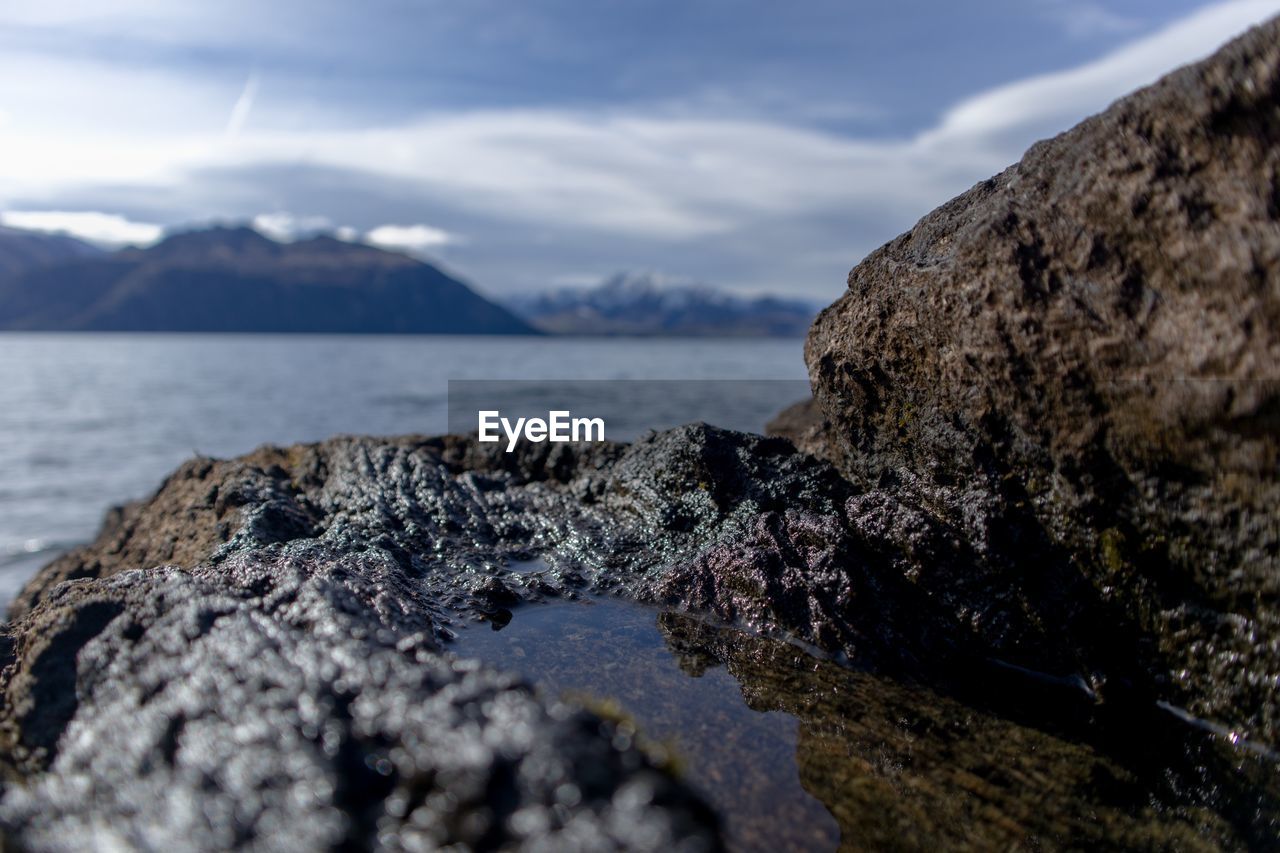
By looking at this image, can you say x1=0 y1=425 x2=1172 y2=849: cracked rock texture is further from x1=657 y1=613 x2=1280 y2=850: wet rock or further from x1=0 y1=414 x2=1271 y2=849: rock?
x1=657 y1=613 x2=1280 y2=850: wet rock

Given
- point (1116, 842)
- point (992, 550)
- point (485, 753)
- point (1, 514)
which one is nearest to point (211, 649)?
point (485, 753)

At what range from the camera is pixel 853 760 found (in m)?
4.42

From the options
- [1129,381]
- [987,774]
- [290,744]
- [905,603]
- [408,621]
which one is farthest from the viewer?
[905,603]

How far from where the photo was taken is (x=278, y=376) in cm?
6362

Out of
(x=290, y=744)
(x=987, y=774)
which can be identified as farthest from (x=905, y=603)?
(x=290, y=744)

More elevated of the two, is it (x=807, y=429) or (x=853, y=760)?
(x=807, y=429)

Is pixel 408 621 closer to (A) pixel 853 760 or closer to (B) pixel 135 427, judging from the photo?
(A) pixel 853 760

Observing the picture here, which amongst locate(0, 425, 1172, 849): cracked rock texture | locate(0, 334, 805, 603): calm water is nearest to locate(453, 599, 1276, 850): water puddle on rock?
locate(0, 425, 1172, 849): cracked rock texture

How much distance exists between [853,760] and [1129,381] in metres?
2.74

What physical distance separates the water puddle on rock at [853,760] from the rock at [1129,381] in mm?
947

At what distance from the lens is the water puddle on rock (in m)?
3.91

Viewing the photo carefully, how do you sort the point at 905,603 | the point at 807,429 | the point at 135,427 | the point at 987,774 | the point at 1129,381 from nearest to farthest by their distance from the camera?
the point at 987,774 < the point at 1129,381 < the point at 905,603 < the point at 807,429 < the point at 135,427

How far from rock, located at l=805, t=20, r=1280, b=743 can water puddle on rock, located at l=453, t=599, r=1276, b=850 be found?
0.95 metres

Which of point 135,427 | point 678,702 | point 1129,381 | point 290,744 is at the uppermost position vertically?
point 1129,381
